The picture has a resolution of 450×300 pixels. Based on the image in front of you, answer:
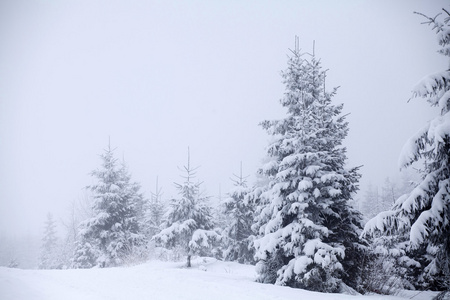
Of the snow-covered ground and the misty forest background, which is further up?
the misty forest background

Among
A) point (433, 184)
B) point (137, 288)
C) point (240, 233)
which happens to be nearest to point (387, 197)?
point (240, 233)

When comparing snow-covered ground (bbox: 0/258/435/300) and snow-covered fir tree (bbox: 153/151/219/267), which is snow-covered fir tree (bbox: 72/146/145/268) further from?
snow-covered ground (bbox: 0/258/435/300)

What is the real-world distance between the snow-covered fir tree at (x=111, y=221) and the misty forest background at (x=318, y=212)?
94 mm

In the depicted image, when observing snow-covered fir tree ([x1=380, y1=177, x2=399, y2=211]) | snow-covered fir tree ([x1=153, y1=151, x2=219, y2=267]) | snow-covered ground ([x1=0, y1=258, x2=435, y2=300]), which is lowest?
snow-covered ground ([x1=0, y1=258, x2=435, y2=300])

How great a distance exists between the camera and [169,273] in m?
12.4

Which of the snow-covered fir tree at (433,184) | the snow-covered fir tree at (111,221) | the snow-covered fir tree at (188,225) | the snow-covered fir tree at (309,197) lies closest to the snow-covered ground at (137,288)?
the snow-covered fir tree at (309,197)

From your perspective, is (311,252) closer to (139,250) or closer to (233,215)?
(233,215)

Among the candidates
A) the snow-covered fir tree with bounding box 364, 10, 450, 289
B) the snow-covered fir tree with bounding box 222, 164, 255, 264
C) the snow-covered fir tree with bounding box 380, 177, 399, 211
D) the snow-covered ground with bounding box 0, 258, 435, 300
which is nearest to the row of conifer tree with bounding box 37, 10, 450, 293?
the snow-covered fir tree with bounding box 364, 10, 450, 289

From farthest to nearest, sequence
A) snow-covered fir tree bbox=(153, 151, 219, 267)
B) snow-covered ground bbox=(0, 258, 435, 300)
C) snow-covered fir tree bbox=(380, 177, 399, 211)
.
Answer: snow-covered fir tree bbox=(380, 177, 399, 211) → snow-covered fir tree bbox=(153, 151, 219, 267) → snow-covered ground bbox=(0, 258, 435, 300)

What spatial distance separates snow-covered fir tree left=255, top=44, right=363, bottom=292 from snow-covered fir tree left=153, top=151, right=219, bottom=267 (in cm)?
625

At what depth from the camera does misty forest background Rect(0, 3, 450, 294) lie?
7059 millimetres

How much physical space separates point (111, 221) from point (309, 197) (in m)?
18.1

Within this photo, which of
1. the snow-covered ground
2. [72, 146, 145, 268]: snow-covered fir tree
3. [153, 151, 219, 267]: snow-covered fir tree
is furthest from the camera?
[72, 146, 145, 268]: snow-covered fir tree

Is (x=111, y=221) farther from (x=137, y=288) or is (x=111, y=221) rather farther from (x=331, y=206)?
(x=331, y=206)
